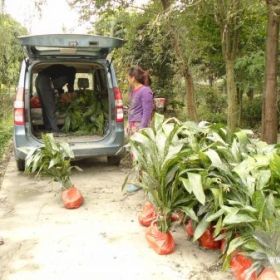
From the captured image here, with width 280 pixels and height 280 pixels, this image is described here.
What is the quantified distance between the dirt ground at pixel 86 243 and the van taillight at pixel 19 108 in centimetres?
96

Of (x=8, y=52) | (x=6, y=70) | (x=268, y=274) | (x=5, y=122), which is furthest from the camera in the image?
(x=6, y=70)

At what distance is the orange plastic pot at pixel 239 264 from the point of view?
324 cm

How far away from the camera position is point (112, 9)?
965 centimetres

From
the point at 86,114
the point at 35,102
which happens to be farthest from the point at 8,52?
the point at 86,114

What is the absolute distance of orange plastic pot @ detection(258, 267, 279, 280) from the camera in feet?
9.61

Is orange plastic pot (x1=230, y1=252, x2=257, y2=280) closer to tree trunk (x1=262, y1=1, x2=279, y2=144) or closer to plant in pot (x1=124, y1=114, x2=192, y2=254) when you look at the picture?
plant in pot (x1=124, y1=114, x2=192, y2=254)

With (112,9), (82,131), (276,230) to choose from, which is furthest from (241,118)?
(276,230)

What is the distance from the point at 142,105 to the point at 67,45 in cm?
128

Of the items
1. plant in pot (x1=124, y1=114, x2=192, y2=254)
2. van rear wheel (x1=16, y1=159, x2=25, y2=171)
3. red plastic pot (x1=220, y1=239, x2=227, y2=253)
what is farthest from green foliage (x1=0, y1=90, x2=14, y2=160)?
red plastic pot (x1=220, y1=239, x2=227, y2=253)

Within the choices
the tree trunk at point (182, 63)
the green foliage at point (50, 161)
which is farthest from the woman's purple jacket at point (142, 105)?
the tree trunk at point (182, 63)

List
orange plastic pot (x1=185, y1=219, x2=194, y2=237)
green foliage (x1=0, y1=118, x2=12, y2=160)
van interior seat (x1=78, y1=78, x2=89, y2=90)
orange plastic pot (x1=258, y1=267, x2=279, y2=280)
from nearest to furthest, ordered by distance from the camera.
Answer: orange plastic pot (x1=258, y1=267, x2=279, y2=280) < orange plastic pot (x1=185, y1=219, x2=194, y2=237) < van interior seat (x1=78, y1=78, x2=89, y2=90) < green foliage (x1=0, y1=118, x2=12, y2=160)

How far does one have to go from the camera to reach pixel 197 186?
11.8 feet

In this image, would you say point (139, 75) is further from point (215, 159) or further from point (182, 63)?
point (182, 63)

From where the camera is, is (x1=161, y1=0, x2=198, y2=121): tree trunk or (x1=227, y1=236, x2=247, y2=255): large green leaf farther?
(x1=161, y1=0, x2=198, y2=121): tree trunk
